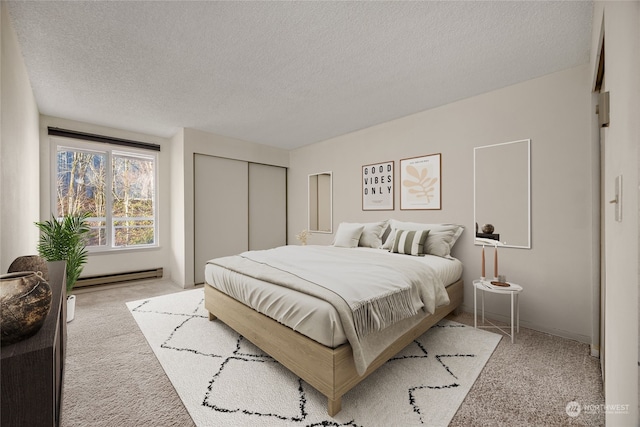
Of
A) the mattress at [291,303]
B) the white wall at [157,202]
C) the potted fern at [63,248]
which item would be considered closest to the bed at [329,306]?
the mattress at [291,303]

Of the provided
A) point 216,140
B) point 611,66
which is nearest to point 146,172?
point 216,140

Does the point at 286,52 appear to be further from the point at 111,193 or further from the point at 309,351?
the point at 111,193

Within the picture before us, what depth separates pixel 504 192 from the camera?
2775 mm

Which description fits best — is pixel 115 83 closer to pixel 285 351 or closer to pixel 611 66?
pixel 285 351

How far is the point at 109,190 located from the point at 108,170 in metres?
0.32

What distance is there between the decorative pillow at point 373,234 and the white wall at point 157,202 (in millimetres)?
3434

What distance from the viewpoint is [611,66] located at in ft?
3.53

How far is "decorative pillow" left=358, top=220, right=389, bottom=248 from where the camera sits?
3.59 m

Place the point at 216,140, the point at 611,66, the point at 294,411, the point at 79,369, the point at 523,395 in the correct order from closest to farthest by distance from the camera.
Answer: the point at 611,66 < the point at 294,411 < the point at 523,395 < the point at 79,369 < the point at 216,140

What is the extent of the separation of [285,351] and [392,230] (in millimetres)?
2180

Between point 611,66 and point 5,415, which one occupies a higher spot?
point 611,66

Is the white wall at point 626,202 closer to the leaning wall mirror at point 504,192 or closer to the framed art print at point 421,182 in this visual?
the leaning wall mirror at point 504,192

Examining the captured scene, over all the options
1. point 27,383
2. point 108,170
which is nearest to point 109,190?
point 108,170

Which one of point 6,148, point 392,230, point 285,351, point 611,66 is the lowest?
point 285,351
